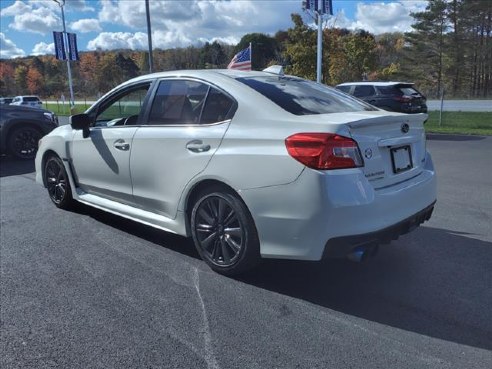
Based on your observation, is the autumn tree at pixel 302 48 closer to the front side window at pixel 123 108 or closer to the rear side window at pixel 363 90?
the rear side window at pixel 363 90

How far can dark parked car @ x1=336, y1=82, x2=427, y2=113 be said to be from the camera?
15.0 metres

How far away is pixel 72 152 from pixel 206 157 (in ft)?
7.97

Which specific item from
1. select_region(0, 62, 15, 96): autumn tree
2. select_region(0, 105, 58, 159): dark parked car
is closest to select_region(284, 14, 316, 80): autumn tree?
select_region(0, 105, 58, 159): dark parked car

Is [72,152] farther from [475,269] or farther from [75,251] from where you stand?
[475,269]

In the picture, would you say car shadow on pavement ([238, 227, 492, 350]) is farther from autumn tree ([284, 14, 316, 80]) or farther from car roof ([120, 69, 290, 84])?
autumn tree ([284, 14, 316, 80])

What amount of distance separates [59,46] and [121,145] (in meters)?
31.2

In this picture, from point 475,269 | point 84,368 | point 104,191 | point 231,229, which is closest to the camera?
point 84,368

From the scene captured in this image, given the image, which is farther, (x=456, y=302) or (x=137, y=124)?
(x=137, y=124)

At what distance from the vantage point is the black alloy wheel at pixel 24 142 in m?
10.7

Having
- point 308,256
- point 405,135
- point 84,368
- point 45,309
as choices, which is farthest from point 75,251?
point 405,135

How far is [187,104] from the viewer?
161 inches

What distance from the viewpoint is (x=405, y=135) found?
12.0 feet

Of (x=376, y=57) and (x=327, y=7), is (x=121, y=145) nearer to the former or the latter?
(x=327, y=7)

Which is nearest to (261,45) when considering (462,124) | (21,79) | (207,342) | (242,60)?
(462,124)
